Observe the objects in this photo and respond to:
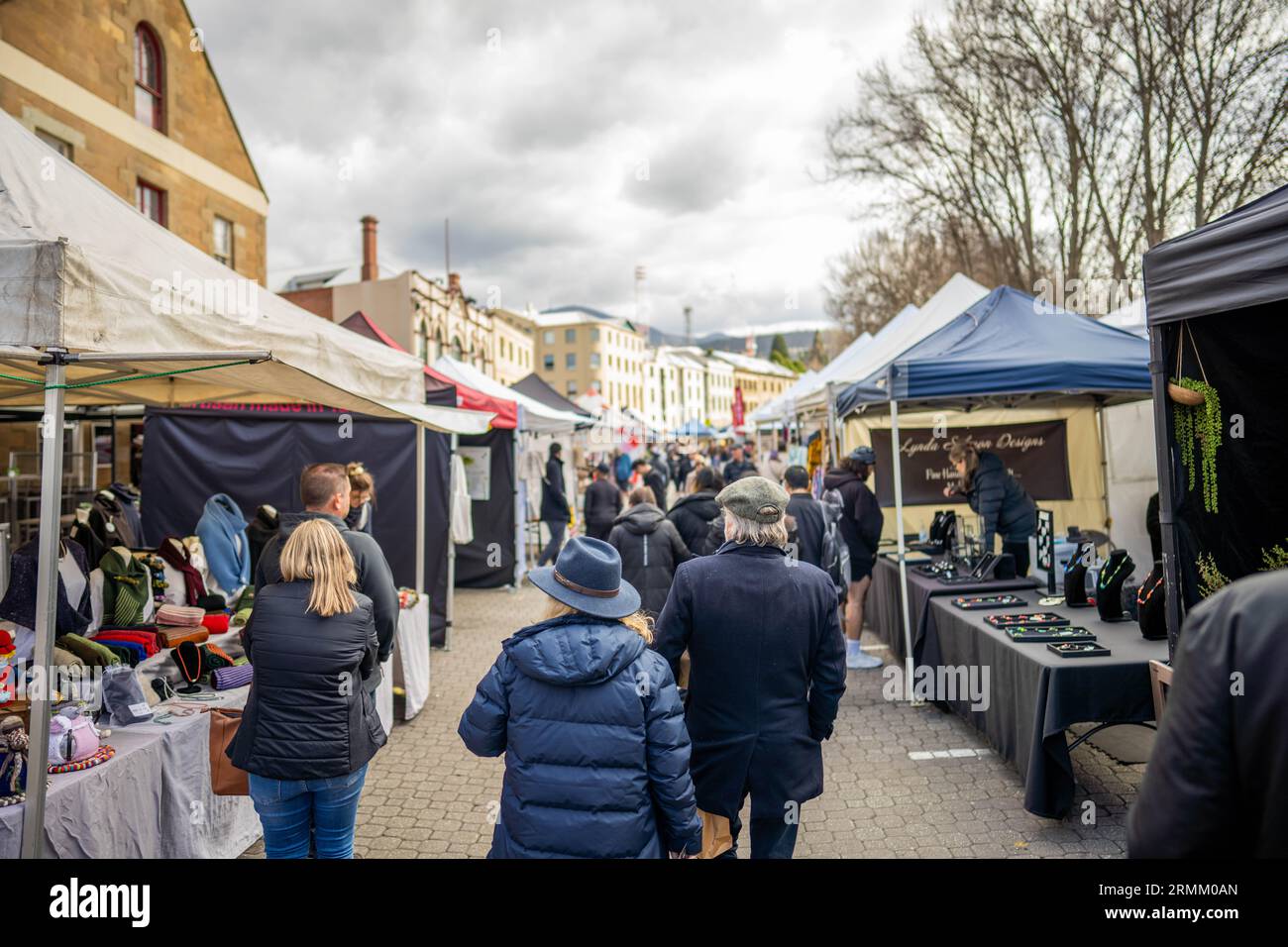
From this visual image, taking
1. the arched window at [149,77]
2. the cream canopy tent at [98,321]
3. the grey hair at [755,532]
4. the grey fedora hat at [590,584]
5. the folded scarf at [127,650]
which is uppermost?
the arched window at [149,77]

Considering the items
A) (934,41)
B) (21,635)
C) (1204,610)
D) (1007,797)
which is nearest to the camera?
(1204,610)

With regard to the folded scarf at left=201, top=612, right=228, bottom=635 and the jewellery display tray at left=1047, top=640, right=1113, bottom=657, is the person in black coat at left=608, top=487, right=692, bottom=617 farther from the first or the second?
the folded scarf at left=201, top=612, right=228, bottom=635

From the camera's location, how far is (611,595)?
2424 mm

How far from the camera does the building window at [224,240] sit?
2015 cm

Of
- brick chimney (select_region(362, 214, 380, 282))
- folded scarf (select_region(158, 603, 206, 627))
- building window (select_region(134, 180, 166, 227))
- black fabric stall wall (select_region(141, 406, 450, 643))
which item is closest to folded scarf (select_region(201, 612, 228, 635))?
folded scarf (select_region(158, 603, 206, 627))

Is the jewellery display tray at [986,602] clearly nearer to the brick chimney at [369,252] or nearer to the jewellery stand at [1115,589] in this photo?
the jewellery stand at [1115,589]

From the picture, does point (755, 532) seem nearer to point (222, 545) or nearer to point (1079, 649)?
point (1079, 649)

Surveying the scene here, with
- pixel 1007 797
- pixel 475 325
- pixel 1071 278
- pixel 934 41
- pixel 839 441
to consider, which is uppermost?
pixel 475 325

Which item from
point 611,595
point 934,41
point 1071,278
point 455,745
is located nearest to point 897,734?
point 455,745

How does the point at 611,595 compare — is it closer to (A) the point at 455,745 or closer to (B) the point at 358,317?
(A) the point at 455,745

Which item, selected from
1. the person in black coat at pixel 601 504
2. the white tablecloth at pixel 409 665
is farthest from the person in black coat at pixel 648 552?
the person in black coat at pixel 601 504

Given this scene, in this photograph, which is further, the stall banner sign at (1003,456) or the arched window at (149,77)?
the arched window at (149,77)

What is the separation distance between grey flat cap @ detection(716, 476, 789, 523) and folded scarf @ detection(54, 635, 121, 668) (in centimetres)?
316

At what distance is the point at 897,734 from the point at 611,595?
13.6ft
